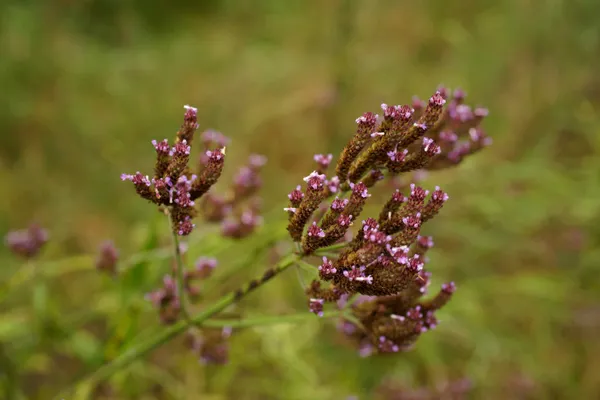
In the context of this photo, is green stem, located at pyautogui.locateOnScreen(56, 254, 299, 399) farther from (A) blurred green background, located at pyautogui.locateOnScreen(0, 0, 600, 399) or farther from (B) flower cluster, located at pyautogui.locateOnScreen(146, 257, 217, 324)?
(A) blurred green background, located at pyautogui.locateOnScreen(0, 0, 600, 399)

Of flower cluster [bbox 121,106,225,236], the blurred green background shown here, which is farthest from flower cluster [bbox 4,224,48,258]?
flower cluster [bbox 121,106,225,236]

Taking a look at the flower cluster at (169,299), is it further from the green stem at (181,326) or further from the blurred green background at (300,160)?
the blurred green background at (300,160)

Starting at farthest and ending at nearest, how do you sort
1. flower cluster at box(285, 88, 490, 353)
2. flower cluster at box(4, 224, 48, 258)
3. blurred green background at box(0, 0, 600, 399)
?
blurred green background at box(0, 0, 600, 399), flower cluster at box(4, 224, 48, 258), flower cluster at box(285, 88, 490, 353)

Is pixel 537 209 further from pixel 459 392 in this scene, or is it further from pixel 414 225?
pixel 414 225

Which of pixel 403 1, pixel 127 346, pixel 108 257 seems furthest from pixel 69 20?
pixel 127 346

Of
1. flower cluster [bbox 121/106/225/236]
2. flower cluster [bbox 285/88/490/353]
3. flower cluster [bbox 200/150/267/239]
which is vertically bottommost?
flower cluster [bbox 285/88/490/353]

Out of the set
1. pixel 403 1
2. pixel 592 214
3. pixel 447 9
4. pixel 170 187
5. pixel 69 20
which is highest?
pixel 69 20

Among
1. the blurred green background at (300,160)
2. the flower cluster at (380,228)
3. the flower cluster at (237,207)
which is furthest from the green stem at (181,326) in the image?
the flower cluster at (237,207)
